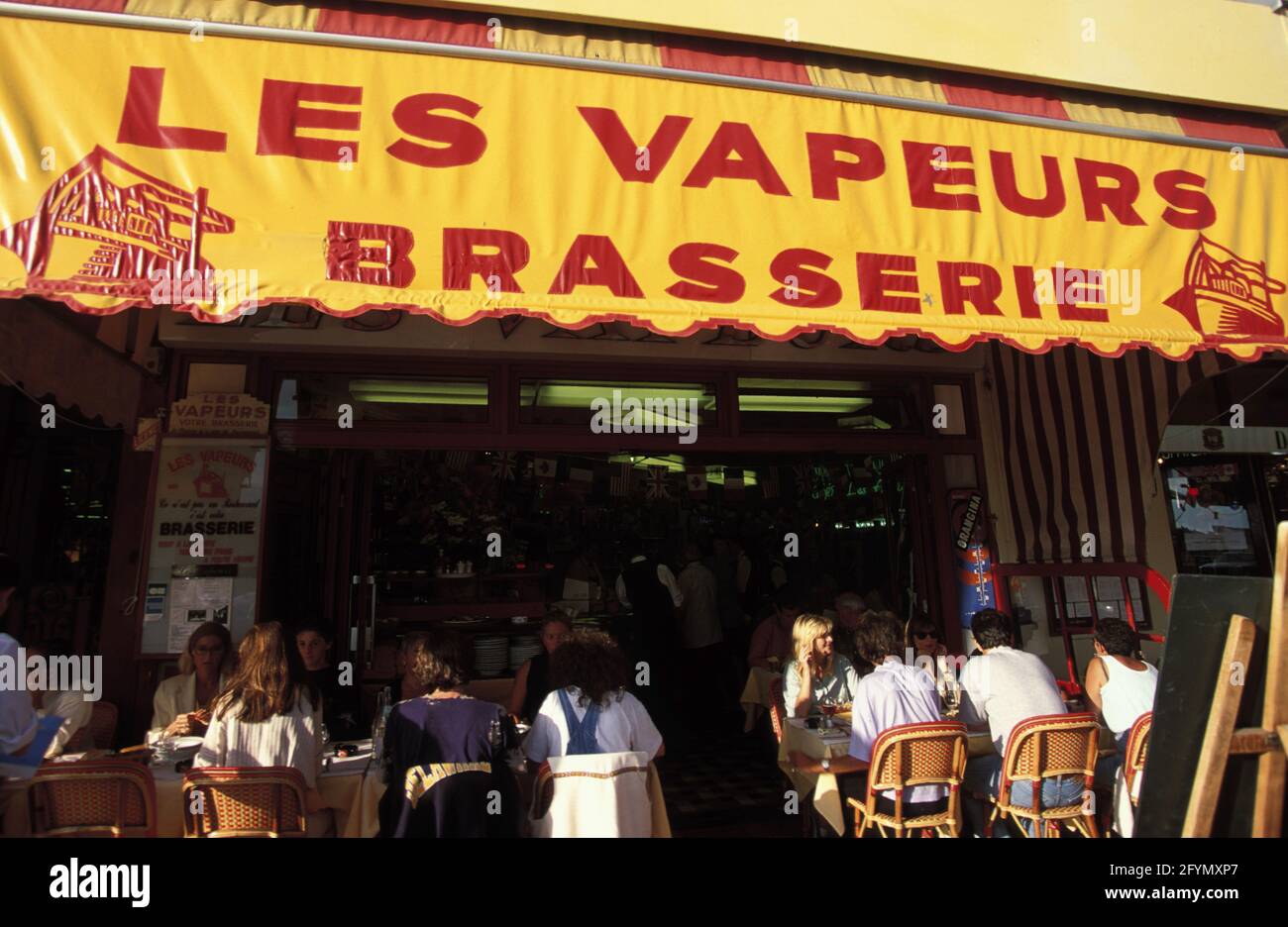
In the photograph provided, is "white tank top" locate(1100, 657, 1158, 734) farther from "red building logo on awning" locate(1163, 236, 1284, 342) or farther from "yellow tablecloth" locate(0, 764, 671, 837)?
"yellow tablecloth" locate(0, 764, 671, 837)

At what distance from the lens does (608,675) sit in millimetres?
3584

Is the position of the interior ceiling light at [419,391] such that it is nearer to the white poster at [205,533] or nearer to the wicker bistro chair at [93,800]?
the white poster at [205,533]

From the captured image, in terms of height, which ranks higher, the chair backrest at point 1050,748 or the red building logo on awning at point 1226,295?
the red building logo on awning at point 1226,295

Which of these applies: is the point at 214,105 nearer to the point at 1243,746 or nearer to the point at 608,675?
the point at 608,675

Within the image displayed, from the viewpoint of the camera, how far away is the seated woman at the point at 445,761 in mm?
2980

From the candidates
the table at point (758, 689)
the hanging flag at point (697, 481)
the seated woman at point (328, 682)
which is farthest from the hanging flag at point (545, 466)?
the table at point (758, 689)

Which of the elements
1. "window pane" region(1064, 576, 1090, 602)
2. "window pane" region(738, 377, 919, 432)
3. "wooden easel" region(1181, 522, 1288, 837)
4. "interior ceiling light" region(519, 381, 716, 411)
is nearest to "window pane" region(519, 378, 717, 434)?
"interior ceiling light" region(519, 381, 716, 411)

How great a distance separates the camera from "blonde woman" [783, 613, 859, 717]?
15.7ft

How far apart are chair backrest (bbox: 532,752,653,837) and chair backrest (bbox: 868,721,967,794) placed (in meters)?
1.24

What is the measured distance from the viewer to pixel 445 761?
10.3 feet

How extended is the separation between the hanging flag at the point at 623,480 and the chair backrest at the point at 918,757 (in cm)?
622
